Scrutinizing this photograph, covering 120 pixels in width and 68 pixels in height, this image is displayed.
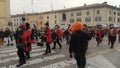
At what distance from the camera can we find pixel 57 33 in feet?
53.6

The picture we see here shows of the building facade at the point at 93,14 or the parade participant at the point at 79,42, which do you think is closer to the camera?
the parade participant at the point at 79,42

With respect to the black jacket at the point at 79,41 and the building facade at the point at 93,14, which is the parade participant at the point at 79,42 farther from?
the building facade at the point at 93,14

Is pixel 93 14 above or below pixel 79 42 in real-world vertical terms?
above

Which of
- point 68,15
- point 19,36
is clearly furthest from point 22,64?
point 68,15

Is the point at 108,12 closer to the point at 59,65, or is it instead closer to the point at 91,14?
the point at 91,14

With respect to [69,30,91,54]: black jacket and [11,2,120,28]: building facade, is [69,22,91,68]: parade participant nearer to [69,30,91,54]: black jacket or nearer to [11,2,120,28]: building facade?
[69,30,91,54]: black jacket

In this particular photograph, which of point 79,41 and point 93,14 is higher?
point 93,14

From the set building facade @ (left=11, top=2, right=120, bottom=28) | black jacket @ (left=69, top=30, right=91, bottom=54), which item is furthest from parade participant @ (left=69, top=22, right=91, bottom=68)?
building facade @ (left=11, top=2, right=120, bottom=28)

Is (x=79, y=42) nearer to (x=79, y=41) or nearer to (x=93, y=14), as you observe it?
(x=79, y=41)

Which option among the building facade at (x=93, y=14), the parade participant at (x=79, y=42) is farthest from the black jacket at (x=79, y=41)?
the building facade at (x=93, y=14)

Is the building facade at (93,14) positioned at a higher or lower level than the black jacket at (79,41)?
higher

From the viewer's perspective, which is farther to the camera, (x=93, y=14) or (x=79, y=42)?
(x=93, y=14)

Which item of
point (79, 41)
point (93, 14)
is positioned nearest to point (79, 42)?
point (79, 41)

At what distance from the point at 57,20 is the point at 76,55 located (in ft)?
272
